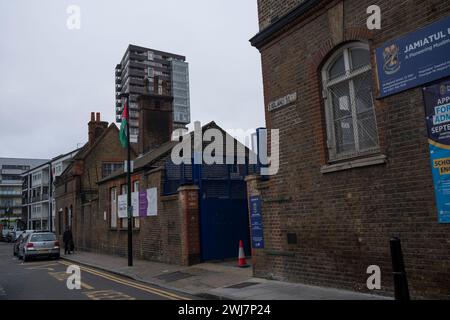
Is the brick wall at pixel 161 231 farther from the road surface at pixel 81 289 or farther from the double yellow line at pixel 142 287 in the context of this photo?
the double yellow line at pixel 142 287

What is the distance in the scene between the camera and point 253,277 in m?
11.1

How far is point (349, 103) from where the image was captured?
8.80 m

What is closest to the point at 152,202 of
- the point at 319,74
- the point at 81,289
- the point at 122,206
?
the point at 122,206

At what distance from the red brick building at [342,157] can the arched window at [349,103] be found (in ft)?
0.07

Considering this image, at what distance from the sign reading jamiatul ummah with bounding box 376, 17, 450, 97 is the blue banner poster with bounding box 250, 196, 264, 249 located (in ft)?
15.7

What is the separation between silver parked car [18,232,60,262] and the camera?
22094mm

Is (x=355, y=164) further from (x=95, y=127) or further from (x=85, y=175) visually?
(x=95, y=127)

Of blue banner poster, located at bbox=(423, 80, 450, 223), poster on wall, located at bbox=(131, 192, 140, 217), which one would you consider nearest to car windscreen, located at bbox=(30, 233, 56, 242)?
poster on wall, located at bbox=(131, 192, 140, 217)

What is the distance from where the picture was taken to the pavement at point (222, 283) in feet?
27.3

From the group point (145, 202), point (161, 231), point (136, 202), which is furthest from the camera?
point (136, 202)

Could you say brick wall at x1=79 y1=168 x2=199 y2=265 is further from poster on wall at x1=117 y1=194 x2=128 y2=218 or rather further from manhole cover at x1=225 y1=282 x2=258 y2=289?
manhole cover at x1=225 y1=282 x2=258 y2=289

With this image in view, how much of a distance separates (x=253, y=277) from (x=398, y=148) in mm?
5525

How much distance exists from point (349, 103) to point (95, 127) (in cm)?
3144
